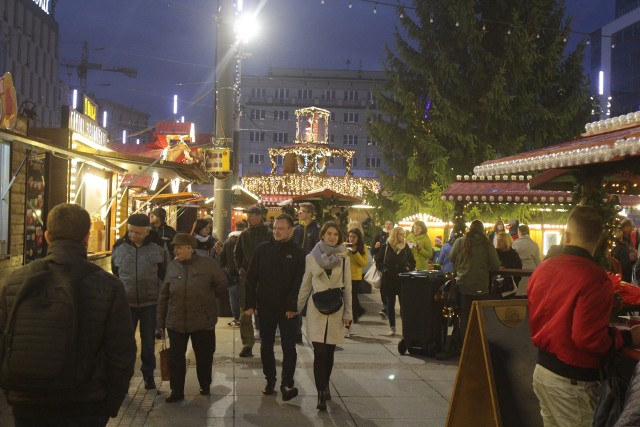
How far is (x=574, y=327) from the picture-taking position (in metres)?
3.90

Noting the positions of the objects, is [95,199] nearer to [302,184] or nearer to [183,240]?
[183,240]

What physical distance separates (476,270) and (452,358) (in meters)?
1.25

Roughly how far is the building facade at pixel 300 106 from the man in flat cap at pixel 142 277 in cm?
8684

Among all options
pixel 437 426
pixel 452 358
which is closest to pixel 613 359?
pixel 437 426

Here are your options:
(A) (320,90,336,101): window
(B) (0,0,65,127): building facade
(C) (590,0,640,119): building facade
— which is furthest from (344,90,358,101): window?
(B) (0,0,65,127): building facade

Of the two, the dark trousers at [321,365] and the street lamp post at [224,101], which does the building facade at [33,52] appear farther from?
the dark trousers at [321,365]

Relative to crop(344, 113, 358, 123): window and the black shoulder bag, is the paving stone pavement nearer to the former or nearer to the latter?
the black shoulder bag

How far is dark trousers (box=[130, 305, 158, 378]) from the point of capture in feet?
24.2

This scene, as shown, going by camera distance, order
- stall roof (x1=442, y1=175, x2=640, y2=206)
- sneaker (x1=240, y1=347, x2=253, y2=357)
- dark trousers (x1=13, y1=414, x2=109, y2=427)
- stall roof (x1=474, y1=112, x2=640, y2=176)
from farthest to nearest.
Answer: stall roof (x1=442, y1=175, x2=640, y2=206), sneaker (x1=240, y1=347, x2=253, y2=357), stall roof (x1=474, y1=112, x2=640, y2=176), dark trousers (x1=13, y1=414, x2=109, y2=427)

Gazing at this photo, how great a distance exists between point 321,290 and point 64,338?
13.2ft

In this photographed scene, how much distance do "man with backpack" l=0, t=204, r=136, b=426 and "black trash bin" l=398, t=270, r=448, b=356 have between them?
654 cm

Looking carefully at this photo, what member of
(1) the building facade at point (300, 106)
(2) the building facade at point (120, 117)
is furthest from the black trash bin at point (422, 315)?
(2) the building facade at point (120, 117)

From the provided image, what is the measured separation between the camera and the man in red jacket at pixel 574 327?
3.88 metres

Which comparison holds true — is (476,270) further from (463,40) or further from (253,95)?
(253,95)
